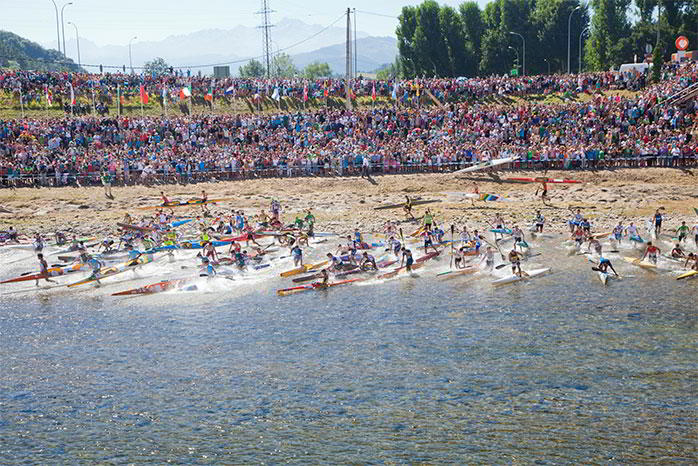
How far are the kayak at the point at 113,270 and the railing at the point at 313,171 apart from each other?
45.6 ft

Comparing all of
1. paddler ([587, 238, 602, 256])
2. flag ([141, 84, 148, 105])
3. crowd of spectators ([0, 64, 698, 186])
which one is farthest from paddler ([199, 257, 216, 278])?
flag ([141, 84, 148, 105])

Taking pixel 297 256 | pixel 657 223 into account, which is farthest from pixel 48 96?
pixel 657 223

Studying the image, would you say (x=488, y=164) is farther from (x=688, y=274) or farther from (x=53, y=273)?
(x=53, y=273)

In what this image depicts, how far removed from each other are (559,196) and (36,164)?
108 ft

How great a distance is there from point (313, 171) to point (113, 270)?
1858 centimetres

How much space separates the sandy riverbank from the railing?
A: 36.5 inches

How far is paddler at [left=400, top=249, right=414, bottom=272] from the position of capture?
3332 centimetres

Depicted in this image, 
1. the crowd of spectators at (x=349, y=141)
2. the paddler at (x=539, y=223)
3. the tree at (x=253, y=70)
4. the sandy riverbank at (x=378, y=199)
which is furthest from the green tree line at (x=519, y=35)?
the tree at (x=253, y=70)

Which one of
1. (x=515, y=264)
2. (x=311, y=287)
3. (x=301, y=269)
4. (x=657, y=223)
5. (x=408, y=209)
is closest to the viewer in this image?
(x=311, y=287)

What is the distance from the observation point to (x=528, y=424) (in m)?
20.0

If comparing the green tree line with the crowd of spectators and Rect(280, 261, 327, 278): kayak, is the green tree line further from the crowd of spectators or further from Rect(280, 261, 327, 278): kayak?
Rect(280, 261, 327, 278): kayak

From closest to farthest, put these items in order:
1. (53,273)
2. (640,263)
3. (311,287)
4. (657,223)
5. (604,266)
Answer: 1. (604,266)
2. (311,287)
3. (640,263)
4. (53,273)
5. (657,223)

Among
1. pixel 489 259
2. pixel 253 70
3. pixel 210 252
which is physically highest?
pixel 253 70

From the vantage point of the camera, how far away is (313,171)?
50.1 meters
